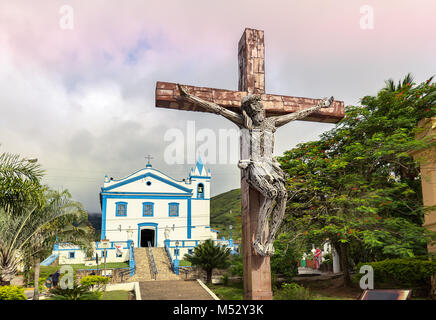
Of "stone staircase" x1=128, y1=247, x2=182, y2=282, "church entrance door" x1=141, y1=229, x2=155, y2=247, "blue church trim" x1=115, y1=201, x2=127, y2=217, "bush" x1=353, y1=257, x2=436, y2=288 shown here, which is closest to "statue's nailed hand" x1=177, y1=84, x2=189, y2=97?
"bush" x1=353, y1=257, x2=436, y2=288

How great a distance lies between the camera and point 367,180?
1311 cm

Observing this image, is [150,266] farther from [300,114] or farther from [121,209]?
[300,114]

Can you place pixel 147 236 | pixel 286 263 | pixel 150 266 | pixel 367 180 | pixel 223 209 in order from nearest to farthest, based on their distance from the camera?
1. pixel 367 180
2. pixel 286 263
3. pixel 150 266
4. pixel 147 236
5. pixel 223 209

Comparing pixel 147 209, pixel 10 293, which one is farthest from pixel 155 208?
pixel 10 293

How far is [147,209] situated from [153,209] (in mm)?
517

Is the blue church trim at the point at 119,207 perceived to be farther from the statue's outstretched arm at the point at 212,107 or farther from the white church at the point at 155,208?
the statue's outstretched arm at the point at 212,107

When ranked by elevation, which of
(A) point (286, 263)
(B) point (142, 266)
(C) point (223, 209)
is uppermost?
(C) point (223, 209)

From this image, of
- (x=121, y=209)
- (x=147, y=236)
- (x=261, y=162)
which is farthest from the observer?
(x=147, y=236)

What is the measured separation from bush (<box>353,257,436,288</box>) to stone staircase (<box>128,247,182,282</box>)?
1195 centimetres

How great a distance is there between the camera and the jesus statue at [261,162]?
4086 millimetres

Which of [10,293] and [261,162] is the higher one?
[261,162]
